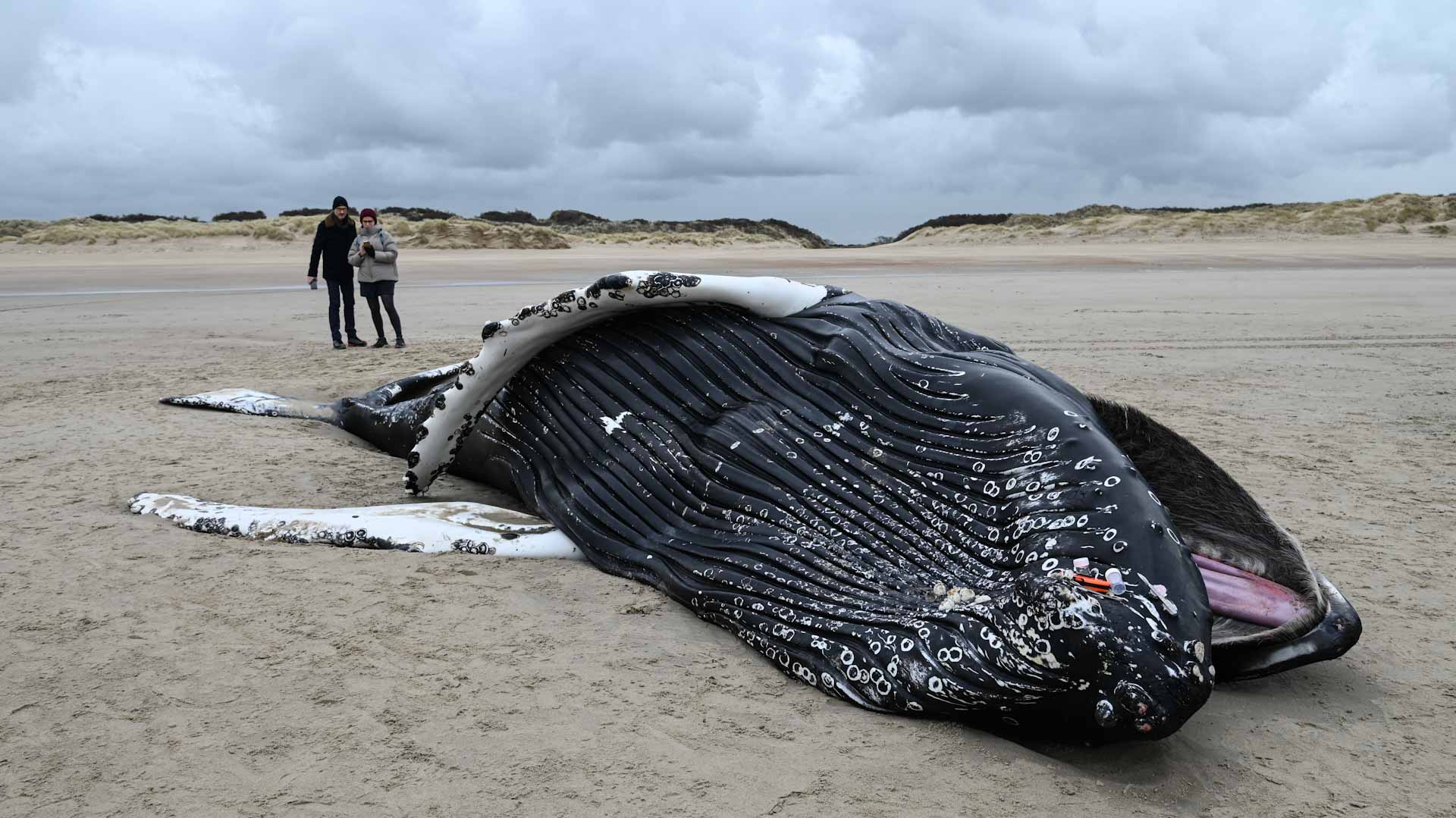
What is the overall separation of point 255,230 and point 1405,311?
4455 cm

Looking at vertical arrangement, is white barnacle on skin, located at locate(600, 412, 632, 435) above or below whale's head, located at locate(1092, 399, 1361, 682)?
above

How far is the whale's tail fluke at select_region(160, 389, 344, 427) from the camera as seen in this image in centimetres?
697

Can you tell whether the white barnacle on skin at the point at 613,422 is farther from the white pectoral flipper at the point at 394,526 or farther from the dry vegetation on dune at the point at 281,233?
the dry vegetation on dune at the point at 281,233

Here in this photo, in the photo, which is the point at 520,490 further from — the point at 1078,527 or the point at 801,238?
the point at 801,238

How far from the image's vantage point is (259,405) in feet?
23.4

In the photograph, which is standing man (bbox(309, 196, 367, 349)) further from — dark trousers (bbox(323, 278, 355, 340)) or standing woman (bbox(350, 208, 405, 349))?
standing woman (bbox(350, 208, 405, 349))

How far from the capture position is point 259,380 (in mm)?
9016

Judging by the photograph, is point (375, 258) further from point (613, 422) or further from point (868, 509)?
point (868, 509)

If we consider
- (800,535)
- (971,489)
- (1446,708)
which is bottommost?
(1446,708)

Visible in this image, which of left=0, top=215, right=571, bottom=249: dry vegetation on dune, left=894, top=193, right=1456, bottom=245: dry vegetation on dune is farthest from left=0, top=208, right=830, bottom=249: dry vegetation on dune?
left=894, top=193, right=1456, bottom=245: dry vegetation on dune

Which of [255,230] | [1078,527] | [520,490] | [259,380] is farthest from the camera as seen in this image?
[255,230]

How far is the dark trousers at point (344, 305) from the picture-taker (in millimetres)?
12023

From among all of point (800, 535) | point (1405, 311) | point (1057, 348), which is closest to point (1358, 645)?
point (800, 535)

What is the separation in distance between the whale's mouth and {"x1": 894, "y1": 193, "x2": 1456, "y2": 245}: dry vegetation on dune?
46.0 meters
